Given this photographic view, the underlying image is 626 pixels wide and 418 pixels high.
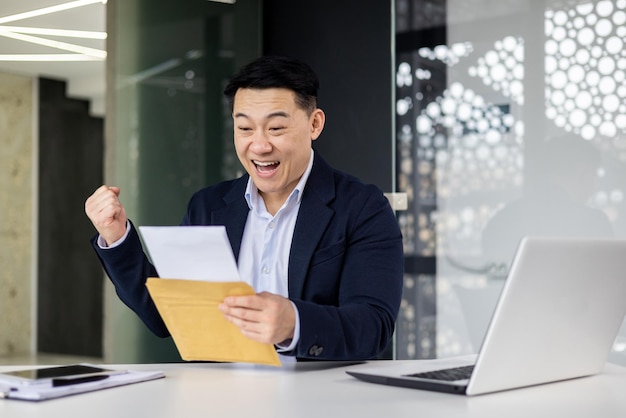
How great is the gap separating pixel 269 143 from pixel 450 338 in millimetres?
2109

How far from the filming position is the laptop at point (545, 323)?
1.65 m

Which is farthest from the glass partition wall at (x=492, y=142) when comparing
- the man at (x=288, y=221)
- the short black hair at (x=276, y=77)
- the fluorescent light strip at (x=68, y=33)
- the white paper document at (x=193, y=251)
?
the white paper document at (x=193, y=251)

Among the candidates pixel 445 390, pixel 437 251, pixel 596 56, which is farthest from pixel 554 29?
pixel 445 390

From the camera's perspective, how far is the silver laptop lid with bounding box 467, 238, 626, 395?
165 centimetres

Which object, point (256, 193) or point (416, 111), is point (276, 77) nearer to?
point (256, 193)

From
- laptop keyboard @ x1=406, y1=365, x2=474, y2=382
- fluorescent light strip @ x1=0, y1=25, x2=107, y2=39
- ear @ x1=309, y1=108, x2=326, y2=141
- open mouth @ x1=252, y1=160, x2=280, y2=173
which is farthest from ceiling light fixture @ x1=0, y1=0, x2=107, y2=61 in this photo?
laptop keyboard @ x1=406, y1=365, x2=474, y2=382

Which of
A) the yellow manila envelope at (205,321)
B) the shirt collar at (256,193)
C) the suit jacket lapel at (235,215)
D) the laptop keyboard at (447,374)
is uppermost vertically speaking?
the shirt collar at (256,193)

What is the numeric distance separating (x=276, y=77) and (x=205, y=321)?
2.73 feet

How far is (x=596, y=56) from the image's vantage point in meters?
3.87

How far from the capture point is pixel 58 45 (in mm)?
5816

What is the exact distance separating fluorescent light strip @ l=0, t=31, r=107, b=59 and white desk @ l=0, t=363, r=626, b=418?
3.63 metres

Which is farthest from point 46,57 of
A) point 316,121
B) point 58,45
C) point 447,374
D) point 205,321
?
point 447,374

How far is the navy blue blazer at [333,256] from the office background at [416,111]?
1.66 metres

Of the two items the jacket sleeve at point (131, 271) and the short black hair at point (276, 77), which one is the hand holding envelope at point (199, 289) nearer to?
the jacket sleeve at point (131, 271)
